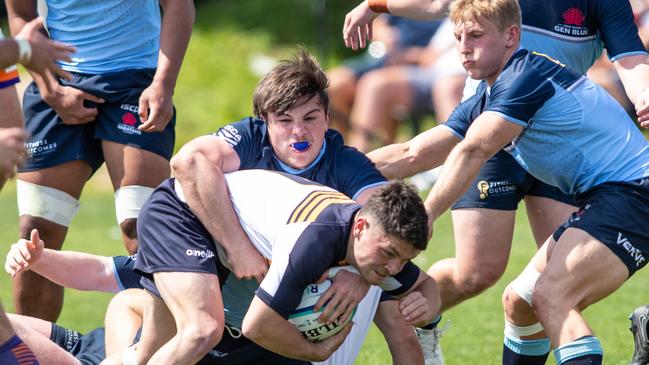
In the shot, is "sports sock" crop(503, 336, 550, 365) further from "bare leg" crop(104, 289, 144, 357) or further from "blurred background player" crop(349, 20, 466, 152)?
"blurred background player" crop(349, 20, 466, 152)

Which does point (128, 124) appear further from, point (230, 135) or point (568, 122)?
point (568, 122)

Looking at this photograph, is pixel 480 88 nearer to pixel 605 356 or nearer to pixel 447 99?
pixel 605 356

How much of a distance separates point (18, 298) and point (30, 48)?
2.41 m

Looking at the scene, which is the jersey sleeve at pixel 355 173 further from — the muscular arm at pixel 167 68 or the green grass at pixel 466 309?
the green grass at pixel 466 309

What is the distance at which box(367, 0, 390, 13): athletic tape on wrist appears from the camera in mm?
5762

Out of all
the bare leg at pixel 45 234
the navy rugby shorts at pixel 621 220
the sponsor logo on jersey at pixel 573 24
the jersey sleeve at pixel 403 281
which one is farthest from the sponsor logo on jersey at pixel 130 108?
the navy rugby shorts at pixel 621 220

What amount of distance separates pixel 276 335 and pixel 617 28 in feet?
7.55

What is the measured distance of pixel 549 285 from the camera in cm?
459

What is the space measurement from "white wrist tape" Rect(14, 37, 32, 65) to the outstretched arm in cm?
149

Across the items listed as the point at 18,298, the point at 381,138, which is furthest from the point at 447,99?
the point at 18,298

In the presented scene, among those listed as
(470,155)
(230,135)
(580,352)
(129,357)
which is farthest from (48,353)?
(580,352)

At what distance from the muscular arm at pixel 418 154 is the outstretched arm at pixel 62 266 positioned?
142cm

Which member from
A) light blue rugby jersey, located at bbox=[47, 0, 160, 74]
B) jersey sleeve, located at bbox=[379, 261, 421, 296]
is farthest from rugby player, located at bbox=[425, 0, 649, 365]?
light blue rugby jersey, located at bbox=[47, 0, 160, 74]

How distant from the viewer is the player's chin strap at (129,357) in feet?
15.9
